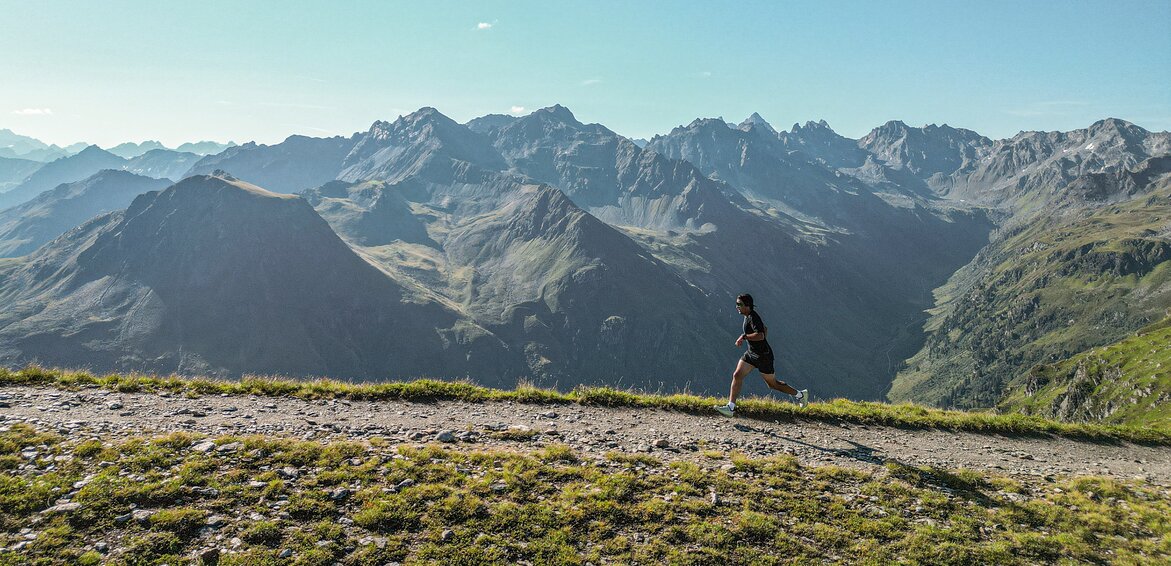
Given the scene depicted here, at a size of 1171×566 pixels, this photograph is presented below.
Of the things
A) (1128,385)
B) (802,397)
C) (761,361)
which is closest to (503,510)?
(761,361)

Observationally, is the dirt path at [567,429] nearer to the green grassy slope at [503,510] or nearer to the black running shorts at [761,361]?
the green grassy slope at [503,510]

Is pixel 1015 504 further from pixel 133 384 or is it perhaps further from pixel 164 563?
pixel 133 384

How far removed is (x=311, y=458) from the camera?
13086 millimetres

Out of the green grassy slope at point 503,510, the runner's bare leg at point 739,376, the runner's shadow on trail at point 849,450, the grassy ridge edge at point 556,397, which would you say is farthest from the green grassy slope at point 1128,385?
the green grassy slope at point 503,510

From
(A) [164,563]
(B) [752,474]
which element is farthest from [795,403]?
(A) [164,563]

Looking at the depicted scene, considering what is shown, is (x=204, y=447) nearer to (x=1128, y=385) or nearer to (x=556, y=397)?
(x=556, y=397)

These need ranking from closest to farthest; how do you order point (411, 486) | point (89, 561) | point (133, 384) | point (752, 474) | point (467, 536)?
1. point (89, 561)
2. point (467, 536)
3. point (411, 486)
4. point (752, 474)
5. point (133, 384)

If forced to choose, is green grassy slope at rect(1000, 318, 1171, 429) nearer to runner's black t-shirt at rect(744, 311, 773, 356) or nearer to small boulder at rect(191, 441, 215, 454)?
runner's black t-shirt at rect(744, 311, 773, 356)

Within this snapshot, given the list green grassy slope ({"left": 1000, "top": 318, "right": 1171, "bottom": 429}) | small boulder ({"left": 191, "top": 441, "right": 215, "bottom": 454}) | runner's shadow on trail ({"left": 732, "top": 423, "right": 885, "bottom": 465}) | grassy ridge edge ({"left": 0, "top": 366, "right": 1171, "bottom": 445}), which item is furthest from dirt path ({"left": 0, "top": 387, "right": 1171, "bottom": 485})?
green grassy slope ({"left": 1000, "top": 318, "right": 1171, "bottom": 429})

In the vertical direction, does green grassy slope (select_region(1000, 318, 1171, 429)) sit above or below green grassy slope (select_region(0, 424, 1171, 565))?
below

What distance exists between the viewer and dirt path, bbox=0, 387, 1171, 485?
49.7ft

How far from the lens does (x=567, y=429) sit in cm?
1680

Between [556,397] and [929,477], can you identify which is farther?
[556,397]

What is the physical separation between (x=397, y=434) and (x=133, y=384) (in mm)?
10470
